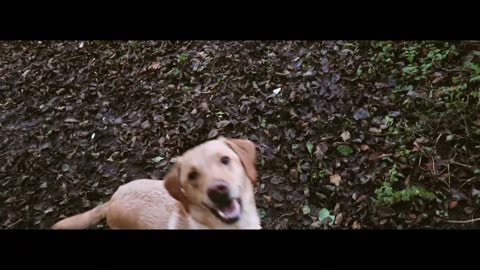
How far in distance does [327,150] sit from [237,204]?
0.62m

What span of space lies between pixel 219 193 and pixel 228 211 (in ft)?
0.32

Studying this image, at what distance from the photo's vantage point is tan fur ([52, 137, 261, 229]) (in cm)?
226

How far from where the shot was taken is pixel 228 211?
224 cm

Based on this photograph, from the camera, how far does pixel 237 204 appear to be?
226 centimetres

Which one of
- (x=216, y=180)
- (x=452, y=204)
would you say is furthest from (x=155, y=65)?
(x=452, y=204)

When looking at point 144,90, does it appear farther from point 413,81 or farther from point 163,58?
point 413,81

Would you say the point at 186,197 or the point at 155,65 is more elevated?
the point at 155,65

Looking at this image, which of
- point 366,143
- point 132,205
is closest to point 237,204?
point 132,205

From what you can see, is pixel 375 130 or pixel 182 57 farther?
pixel 182 57

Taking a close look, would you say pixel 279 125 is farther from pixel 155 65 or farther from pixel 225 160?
pixel 155 65

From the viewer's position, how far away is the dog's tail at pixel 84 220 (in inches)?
95.0

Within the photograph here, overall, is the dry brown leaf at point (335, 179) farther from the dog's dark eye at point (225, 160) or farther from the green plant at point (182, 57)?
the green plant at point (182, 57)

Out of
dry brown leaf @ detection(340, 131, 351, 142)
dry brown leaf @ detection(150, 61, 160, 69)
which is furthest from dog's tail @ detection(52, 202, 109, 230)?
dry brown leaf @ detection(340, 131, 351, 142)

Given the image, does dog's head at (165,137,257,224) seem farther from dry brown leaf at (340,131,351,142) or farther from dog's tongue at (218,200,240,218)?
dry brown leaf at (340,131,351,142)
